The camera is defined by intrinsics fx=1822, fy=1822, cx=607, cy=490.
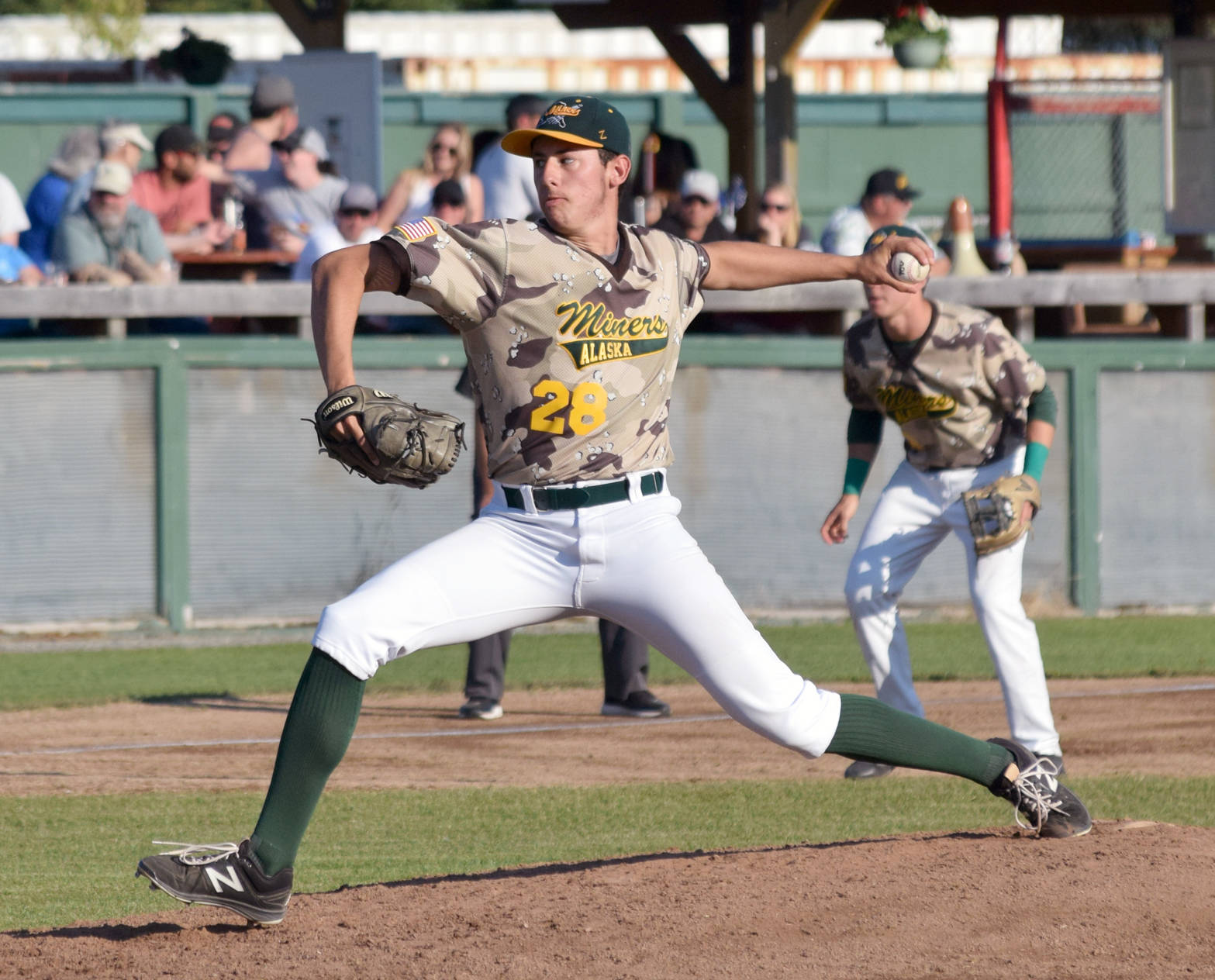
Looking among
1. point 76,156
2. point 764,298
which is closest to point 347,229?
point 76,156

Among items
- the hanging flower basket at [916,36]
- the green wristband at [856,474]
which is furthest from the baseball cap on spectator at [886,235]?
the hanging flower basket at [916,36]

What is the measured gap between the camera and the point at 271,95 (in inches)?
494

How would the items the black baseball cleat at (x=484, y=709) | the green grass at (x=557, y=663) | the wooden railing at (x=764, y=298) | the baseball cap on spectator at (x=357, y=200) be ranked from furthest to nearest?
the baseball cap on spectator at (x=357, y=200), the wooden railing at (x=764, y=298), the green grass at (x=557, y=663), the black baseball cleat at (x=484, y=709)

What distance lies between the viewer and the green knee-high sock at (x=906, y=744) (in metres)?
4.52

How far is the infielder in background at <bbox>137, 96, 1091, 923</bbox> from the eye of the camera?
4168 mm

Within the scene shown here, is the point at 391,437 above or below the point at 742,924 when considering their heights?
above

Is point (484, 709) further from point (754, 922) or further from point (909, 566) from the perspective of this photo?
point (754, 922)

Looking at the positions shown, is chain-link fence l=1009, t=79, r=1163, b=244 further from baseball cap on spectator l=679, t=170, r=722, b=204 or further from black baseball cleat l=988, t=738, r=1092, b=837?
black baseball cleat l=988, t=738, r=1092, b=837

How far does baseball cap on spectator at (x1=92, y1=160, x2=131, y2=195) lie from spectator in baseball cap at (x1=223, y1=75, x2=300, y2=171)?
1814 millimetres

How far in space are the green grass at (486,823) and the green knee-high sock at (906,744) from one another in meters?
1.04

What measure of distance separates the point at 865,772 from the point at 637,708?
1715 millimetres

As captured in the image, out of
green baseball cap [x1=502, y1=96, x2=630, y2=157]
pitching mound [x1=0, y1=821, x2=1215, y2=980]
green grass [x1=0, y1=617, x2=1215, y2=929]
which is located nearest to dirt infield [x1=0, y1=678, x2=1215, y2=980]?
pitching mound [x1=0, y1=821, x2=1215, y2=980]

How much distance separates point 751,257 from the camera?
461 cm

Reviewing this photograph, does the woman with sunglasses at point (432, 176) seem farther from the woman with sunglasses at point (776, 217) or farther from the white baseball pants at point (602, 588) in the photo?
the white baseball pants at point (602, 588)
